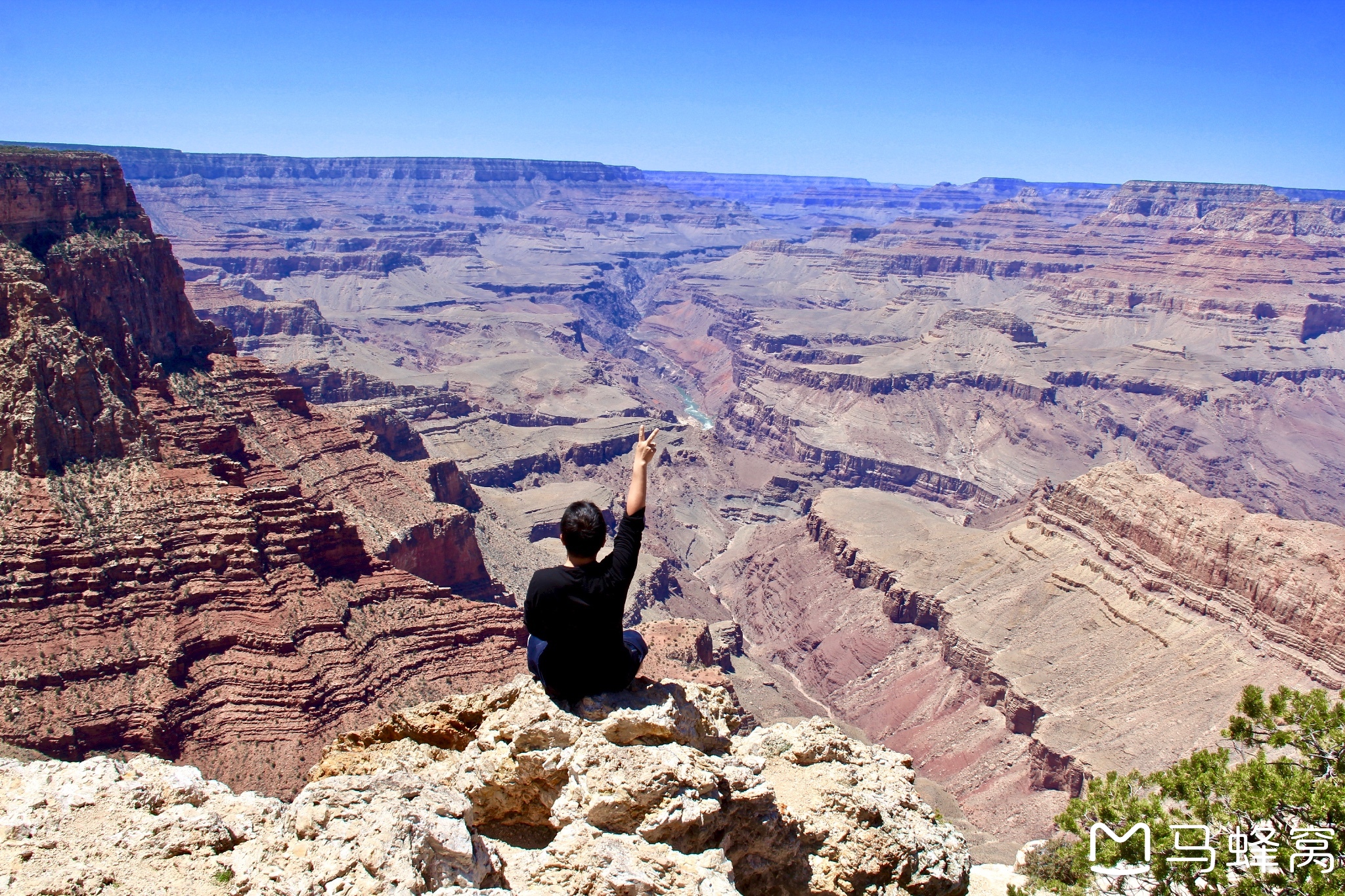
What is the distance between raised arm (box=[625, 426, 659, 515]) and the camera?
10180 millimetres

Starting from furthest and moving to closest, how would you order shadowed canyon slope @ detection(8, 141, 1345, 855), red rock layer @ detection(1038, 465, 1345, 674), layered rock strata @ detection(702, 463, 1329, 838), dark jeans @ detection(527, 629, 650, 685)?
red rock layer @ detection(1038, 465, 1345, 674)
layered rock strata @ detection(702, 463, 1329, 838)
shadowed canyon slope @ detection(8, 141, 1345, 855)
dark jeans @ detection(527, 629, 650, 685)

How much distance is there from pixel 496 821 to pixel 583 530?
13.5 feet

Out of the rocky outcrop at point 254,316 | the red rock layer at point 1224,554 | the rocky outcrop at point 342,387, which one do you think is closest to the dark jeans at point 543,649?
the red rock layer at point 1224,554

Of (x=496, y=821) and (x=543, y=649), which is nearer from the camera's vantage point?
(x=543, y=649)

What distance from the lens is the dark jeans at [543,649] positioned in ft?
35.3

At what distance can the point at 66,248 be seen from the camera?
4744cm

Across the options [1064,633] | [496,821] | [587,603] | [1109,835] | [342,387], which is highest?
[587,603]

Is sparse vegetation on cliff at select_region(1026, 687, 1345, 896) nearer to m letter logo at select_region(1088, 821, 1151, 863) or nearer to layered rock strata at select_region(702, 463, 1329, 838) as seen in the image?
m letter logo at select_region(1088, 821, 1151, 863)

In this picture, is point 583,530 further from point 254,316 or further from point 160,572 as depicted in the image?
point 254,316

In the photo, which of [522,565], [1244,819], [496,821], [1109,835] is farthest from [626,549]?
[522,565]

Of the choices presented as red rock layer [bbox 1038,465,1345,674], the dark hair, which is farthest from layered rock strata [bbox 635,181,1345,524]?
the dark hair

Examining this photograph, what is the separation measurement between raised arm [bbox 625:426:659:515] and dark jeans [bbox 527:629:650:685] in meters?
1.59

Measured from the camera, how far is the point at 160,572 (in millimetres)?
34438

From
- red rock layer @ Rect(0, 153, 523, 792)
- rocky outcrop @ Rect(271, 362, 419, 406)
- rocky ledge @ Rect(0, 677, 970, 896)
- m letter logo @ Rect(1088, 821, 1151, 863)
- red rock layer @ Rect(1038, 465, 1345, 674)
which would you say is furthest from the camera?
rocky outcrop @ Rect(271, 362, 419, 406)
